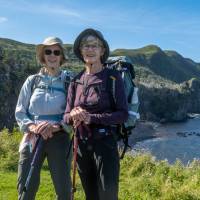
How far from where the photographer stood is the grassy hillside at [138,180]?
879 cm

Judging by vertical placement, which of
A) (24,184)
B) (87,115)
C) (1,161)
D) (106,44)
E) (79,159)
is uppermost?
(106,44)

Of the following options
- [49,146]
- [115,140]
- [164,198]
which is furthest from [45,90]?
[164,198]

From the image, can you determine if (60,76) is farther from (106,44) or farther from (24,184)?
(24,184)

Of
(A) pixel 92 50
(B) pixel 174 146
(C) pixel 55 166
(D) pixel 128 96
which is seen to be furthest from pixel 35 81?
(B) pixel 174 146

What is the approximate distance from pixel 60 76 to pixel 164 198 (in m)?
4.56

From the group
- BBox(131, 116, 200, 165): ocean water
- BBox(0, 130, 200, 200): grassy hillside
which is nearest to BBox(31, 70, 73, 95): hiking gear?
BBox(0, 130, 200, 200): grassy hillside

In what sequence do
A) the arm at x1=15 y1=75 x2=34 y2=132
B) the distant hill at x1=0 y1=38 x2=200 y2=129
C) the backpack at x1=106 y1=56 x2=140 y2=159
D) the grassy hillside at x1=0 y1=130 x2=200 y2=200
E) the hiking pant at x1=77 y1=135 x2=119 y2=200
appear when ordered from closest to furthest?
the hiking pant at x1=77 y1=135 x2=119 y2=200 < the backpack at x1=106 y1=56 x2=140 y2=159 < the arm at x1=15 y1=75 x2=34 y2=132 < the grassy hillside at x1=0 y1=130 x2=200 y2=200 < the distant hill at x1=0 y1=38 x2=200 y2=129

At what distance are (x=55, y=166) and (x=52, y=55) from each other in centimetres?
135

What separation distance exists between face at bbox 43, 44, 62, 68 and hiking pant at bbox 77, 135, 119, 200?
110cm

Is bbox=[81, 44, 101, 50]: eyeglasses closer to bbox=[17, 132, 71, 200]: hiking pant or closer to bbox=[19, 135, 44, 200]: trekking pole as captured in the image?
bbox=[17, 132, 71, 200]: hiking pant

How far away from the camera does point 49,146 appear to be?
502 centimetres

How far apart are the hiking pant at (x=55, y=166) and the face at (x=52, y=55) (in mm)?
864

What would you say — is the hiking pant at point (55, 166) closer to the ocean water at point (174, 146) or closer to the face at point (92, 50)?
the face at point (92, 50)

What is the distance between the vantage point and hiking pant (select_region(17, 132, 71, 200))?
5008 mm
